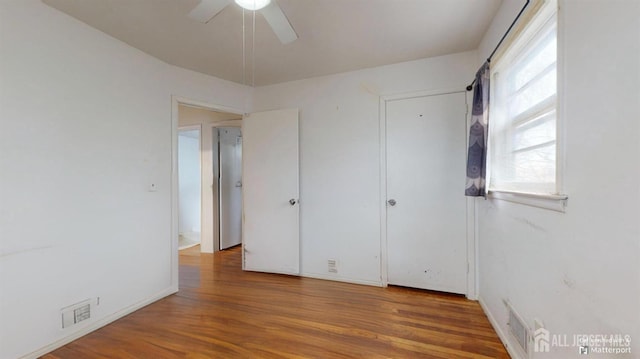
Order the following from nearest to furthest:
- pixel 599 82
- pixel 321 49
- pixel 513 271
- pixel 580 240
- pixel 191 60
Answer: pixel 599 82
pixel 580 240
pixel 513 271
pixel 321 49
pixel 191 60

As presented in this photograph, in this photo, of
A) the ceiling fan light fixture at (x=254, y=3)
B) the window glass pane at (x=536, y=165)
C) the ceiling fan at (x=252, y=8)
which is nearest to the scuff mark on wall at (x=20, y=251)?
the ceiling fan at (x=252, y=8)

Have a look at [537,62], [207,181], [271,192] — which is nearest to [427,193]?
[537,62]

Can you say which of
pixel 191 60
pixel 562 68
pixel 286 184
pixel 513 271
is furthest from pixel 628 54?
pixel 191 60

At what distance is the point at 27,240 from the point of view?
1.67 metres

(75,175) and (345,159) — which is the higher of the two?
(345,159)

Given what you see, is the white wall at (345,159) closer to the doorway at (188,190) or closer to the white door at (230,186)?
the white door at (230,186)

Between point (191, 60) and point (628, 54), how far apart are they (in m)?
2.98

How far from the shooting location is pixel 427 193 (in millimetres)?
2607

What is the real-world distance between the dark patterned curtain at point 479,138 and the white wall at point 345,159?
57 cm

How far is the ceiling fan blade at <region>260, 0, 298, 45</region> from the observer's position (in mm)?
1442

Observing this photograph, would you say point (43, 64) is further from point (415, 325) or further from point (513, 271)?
point (513, 271)

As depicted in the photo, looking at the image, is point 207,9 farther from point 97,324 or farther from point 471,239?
point 471,239

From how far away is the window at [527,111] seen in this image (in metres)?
1.29

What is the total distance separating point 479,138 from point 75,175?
3.10m
